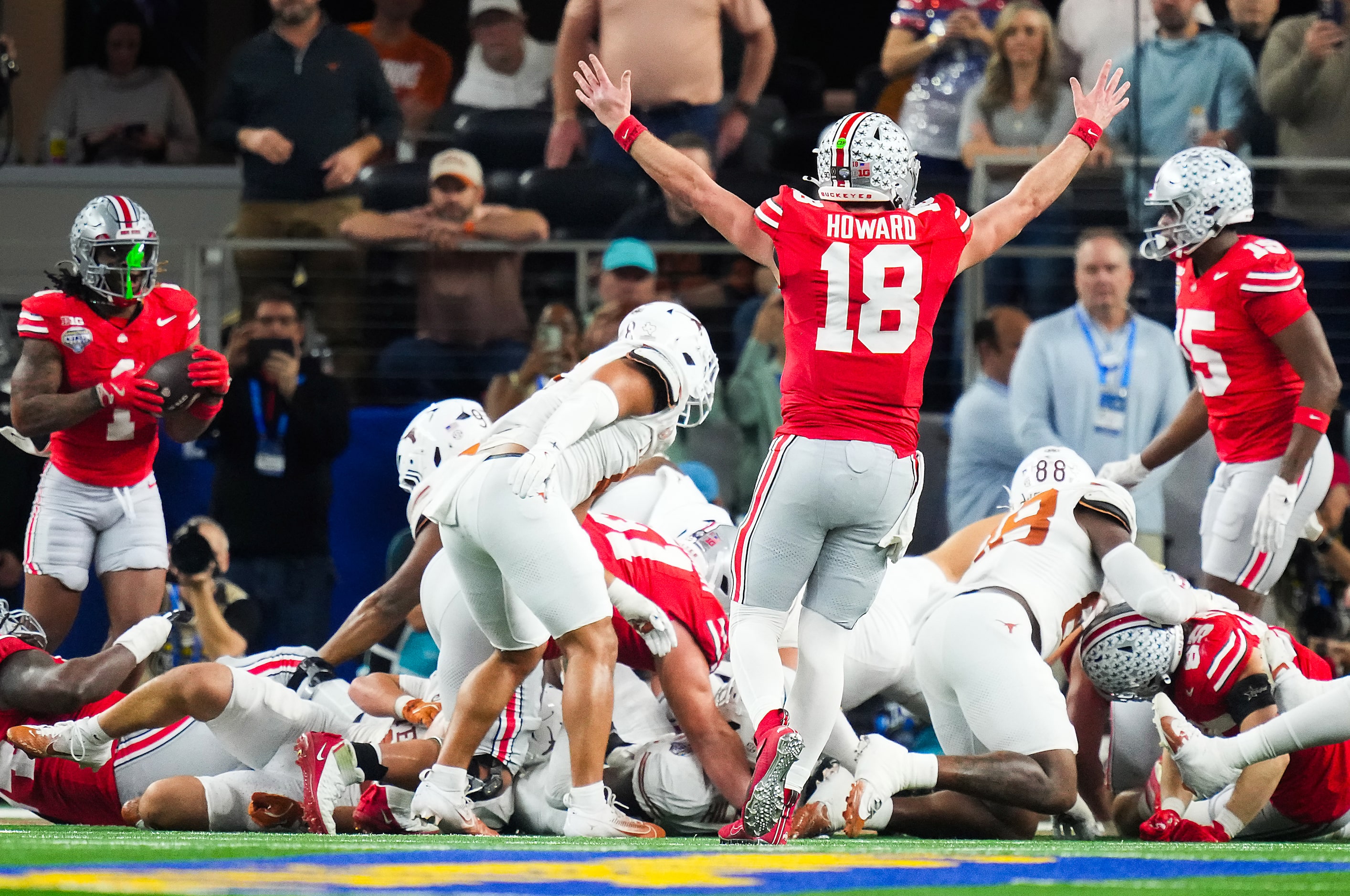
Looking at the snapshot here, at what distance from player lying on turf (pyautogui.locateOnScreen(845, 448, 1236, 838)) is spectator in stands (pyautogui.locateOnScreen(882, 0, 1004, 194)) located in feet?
12.4

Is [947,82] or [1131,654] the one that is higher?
[947,82]

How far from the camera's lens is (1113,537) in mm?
5125

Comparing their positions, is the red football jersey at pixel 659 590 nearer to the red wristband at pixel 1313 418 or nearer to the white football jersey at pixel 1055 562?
the white football jersey at pixel 1055 562

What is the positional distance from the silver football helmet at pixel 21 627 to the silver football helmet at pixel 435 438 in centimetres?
135

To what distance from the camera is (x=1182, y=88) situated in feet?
28.0

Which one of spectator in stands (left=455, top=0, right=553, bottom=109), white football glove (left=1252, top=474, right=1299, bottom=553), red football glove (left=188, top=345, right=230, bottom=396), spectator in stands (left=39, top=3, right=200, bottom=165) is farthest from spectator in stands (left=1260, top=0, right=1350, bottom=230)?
spectator in stands (left=39, top=3, right=200, bottom=165)

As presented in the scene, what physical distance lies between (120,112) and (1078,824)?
7325 mm

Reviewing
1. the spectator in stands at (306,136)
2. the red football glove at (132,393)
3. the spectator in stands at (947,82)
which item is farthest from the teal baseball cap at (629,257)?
the red football glove at (132,393)

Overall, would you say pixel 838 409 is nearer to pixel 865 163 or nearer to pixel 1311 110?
pixel 865 163

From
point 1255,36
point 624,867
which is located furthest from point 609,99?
point 1255,36

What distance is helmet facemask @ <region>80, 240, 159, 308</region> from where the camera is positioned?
254 inches

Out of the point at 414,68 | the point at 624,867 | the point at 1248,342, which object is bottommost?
the point at 624,867

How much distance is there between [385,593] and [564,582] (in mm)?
1304

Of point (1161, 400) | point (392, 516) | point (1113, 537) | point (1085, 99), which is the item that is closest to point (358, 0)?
point (392, 516)
